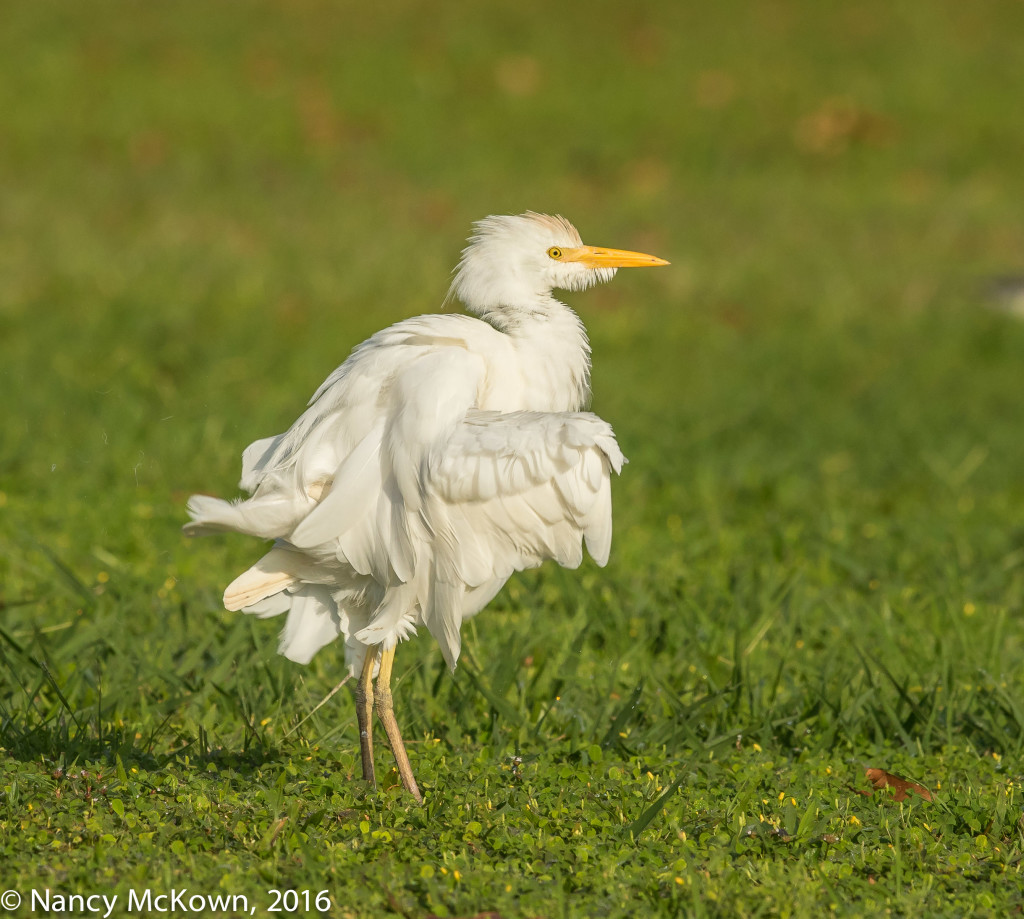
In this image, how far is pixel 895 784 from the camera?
3596 millimetres

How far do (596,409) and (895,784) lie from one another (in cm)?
460

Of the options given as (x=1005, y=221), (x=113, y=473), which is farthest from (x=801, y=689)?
(x=1005, y=221)

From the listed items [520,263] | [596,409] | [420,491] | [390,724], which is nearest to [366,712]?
[390,724]

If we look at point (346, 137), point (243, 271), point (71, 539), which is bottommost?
point (71, 539)

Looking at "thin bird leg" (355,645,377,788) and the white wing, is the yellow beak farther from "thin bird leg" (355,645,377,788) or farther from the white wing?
"thin bird leg" (355,645,377,788)

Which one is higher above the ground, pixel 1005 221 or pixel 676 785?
pixel 1005 221

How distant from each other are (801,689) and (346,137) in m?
11.5

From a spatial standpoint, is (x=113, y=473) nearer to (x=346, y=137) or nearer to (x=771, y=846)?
(x=771, y=846)

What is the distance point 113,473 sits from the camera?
617 centimetres

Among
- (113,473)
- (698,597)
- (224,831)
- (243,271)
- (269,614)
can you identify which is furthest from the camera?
(243,271)

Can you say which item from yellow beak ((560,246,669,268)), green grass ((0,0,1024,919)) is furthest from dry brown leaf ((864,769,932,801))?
yellow beak ((560,246,669,268))

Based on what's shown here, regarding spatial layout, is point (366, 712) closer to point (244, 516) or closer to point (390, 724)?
point (390, 724)

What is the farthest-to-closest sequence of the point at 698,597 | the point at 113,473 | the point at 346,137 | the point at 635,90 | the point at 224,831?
the point at 635,90 → the point at 346,137 → the point at 113,473 → the point at 698,597 → the point at 224,831

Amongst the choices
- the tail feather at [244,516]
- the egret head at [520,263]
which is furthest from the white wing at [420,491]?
the egret head at [520,263]
